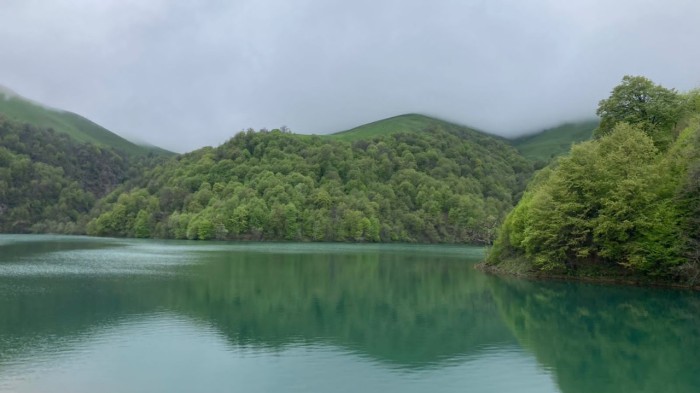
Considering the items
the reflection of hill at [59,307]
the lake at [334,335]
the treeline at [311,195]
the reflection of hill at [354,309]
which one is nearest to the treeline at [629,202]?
the lake at [334,335]

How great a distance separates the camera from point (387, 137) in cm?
19862

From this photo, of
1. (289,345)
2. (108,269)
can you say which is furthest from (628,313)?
(108,269)

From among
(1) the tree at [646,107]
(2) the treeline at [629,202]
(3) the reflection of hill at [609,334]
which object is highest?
(1) the tree at [646,107]

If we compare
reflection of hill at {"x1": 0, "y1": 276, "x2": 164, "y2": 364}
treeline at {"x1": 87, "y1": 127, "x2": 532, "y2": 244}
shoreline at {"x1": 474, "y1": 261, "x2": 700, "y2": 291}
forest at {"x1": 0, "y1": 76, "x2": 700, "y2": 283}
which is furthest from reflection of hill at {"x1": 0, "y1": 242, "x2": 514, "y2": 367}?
treeline at {"x1": 87, "y1": 127, "x2": 532, "y2": 244}

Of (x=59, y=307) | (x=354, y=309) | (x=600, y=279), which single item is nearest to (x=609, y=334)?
(x=354, y=309)

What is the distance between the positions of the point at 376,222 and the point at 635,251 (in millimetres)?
99337

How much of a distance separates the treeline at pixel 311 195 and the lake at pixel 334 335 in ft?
294

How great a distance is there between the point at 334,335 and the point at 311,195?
399 ft

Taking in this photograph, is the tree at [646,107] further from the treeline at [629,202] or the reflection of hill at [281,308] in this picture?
the reflection of hill at [281,308]

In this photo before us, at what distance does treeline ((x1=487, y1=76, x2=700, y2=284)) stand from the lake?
318 centimetres

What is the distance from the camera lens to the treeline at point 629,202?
44281mm

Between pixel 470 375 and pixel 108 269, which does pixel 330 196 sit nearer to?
pixel 108 269

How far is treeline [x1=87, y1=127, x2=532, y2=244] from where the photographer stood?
13888cm

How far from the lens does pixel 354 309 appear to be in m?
35.0
